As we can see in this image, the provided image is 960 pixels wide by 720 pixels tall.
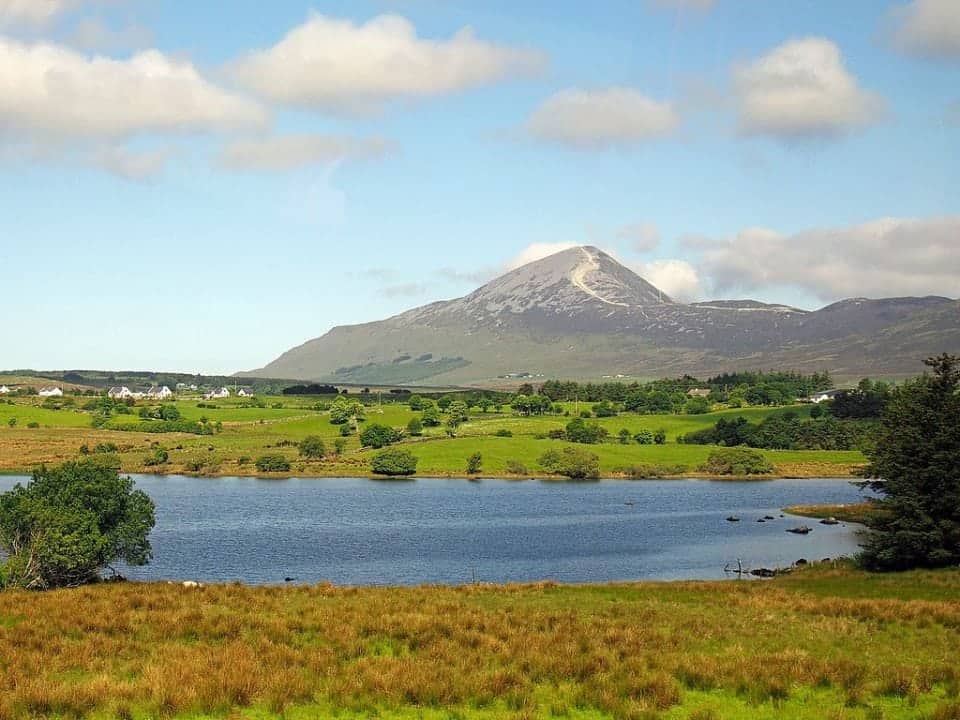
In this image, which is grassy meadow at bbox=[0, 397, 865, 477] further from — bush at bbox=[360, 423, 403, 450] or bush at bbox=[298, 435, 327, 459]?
bush at bbox=[360, 423, 403, 450]

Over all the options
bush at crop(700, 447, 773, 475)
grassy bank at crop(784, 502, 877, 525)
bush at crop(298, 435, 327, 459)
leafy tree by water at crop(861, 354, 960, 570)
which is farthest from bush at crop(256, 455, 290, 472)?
leafy tree by water at crop(861, 354, 960, 570)

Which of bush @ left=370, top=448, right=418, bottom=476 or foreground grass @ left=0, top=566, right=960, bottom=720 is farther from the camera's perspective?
bush @ left=370, top=448, right=418, bottom=476

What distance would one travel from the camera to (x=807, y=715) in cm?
1923

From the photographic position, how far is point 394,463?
16362 cm

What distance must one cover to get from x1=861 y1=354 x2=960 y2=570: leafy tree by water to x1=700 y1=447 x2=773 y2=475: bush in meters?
113

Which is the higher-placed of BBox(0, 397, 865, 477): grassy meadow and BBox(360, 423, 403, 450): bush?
BBox(360, 423, 403, 450): bush

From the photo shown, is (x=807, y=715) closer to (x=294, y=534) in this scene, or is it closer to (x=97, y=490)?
(x=97, y=490)

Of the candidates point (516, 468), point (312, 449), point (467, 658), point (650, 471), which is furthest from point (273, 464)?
point (467, 658)

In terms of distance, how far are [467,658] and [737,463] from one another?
158 m

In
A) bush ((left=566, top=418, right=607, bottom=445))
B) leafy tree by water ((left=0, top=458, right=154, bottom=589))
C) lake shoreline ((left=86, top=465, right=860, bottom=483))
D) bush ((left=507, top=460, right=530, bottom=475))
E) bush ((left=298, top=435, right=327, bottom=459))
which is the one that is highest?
leafy tree by water ((left=0, top=458, right=154, bottom=589))

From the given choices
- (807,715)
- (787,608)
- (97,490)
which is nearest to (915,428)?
(787,608)

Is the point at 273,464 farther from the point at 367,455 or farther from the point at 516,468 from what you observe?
the point at 516,468

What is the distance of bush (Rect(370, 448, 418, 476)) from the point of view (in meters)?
163

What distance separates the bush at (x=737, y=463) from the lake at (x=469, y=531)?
17.3 meters
